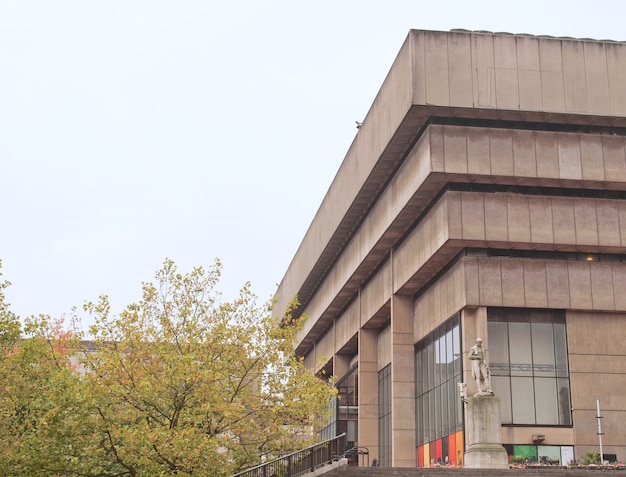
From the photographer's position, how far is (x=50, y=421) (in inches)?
1128

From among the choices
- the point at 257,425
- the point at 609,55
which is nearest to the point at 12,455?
the point at 257,425

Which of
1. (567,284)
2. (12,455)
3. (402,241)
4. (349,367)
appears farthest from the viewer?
(349,367)

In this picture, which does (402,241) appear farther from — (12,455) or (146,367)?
(12,455)

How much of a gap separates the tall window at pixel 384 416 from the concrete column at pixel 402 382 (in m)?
4.86

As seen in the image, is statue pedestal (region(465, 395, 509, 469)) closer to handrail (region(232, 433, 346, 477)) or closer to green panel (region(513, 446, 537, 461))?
handrail (region(232, 433, 346, 477))

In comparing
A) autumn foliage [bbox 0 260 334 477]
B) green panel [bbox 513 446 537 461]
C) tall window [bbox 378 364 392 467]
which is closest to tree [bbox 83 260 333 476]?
autumn foliage [bbox 0 260 334 477]

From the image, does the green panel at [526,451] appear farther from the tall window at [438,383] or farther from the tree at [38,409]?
the tree at [38,409]

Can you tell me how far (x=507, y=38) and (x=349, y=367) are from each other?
33597mm

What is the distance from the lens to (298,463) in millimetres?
28828

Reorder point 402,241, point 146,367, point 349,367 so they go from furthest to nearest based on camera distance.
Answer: point 349,367
point 402,241
point 146,367

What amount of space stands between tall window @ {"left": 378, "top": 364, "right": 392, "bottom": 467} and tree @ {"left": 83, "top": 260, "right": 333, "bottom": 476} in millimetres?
27573

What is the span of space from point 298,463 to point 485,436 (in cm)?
860

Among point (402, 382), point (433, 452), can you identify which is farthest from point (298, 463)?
point (402, 382)

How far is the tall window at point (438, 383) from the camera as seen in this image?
47.7 meters
